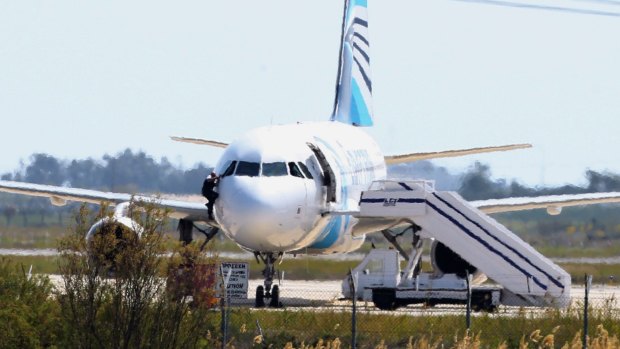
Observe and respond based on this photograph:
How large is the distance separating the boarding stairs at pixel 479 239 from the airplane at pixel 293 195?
0.72m

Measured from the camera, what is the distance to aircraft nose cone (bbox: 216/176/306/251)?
2762 cm

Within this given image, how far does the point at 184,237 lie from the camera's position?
34.2 metres

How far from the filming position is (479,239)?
2967 cm

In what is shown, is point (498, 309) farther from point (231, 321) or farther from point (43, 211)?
point (43, 211)

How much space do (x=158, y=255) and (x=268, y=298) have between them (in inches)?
480

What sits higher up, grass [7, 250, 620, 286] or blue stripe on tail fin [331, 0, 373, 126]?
blue stripe on tail fin [331, 0, 373, 126]

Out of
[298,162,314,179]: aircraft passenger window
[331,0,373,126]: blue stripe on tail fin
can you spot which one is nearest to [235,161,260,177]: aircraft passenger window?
[298,162,314,179]: aircraft passenger window

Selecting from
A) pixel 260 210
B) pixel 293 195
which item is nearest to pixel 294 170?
pixel 293 195

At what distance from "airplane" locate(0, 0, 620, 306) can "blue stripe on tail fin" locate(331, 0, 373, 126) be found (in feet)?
11.1

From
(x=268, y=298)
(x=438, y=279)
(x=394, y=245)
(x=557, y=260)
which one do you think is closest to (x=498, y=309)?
(x=438, y=279)

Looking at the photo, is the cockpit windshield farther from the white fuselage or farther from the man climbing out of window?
the man climbing out of window

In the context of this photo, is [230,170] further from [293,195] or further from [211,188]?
[293,195]

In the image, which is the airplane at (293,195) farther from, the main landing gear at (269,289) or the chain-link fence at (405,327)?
the chain-link fence at (405,327)

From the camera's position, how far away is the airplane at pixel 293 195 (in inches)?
1104
